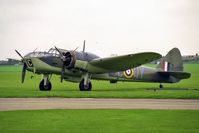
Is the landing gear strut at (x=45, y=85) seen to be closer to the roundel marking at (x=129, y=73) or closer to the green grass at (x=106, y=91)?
the green grass at (x=106, y=91)

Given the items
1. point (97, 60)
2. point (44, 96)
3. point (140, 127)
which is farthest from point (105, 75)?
point (140, 127)

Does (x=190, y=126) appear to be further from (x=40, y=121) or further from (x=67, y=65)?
(x=67, y=65)

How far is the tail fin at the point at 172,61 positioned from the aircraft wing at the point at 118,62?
507 cm

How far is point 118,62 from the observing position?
27984 millimetres

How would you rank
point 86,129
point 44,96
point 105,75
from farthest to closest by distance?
1. point 105,75
2. point 44,96
3. point 86,129

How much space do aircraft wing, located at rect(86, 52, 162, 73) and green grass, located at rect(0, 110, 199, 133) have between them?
12.3 metres

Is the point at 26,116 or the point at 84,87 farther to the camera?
the point at 84,87

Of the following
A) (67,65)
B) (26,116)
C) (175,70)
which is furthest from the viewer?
(175,70)

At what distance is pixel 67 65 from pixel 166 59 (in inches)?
347

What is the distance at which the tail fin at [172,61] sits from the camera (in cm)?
3250

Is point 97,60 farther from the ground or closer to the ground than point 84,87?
farther from the ground

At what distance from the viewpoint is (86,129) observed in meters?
10.9

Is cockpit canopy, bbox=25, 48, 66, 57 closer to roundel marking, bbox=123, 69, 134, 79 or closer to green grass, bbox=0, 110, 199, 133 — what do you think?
roundel marking, bbox=123, 69, 134, 79

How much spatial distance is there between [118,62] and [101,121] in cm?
1583
